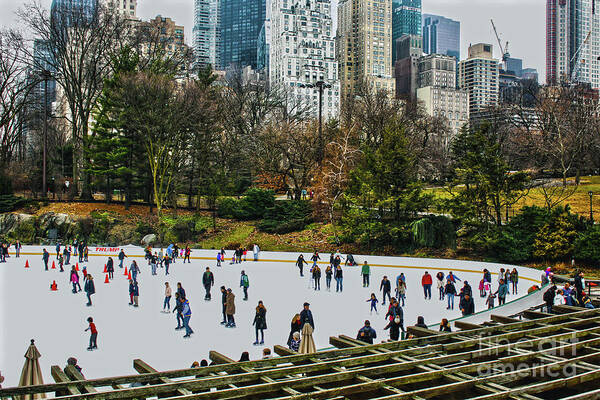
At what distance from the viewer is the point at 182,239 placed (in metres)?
43.6

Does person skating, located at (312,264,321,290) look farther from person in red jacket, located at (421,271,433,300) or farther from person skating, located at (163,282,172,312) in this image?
person skating, located at (163,282,172,312)

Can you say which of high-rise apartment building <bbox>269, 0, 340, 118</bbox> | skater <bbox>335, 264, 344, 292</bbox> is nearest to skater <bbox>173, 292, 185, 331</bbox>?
skater <bbox>335, 264, 344, 292</bbox>

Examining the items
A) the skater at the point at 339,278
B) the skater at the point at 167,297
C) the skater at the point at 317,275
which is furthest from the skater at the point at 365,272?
the skater at the point at 167,297

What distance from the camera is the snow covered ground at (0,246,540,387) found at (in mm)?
13797

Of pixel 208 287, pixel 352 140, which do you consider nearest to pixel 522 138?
pixel 352 140

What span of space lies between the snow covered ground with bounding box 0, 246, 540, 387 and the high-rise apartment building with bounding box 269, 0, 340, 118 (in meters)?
135

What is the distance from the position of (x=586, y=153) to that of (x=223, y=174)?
3533 cm

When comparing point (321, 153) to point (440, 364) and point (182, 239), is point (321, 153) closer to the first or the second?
point (182, 239)

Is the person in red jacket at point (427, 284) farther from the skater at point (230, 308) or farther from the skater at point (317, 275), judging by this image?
the skater at point (230, 308)

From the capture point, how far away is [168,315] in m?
18.4

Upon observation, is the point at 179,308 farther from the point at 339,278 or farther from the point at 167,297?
the point at 339,278

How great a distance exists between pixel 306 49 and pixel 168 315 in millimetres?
154664

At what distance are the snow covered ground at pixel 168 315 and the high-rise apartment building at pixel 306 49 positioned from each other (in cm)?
13507

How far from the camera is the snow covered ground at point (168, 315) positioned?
13.8 m
